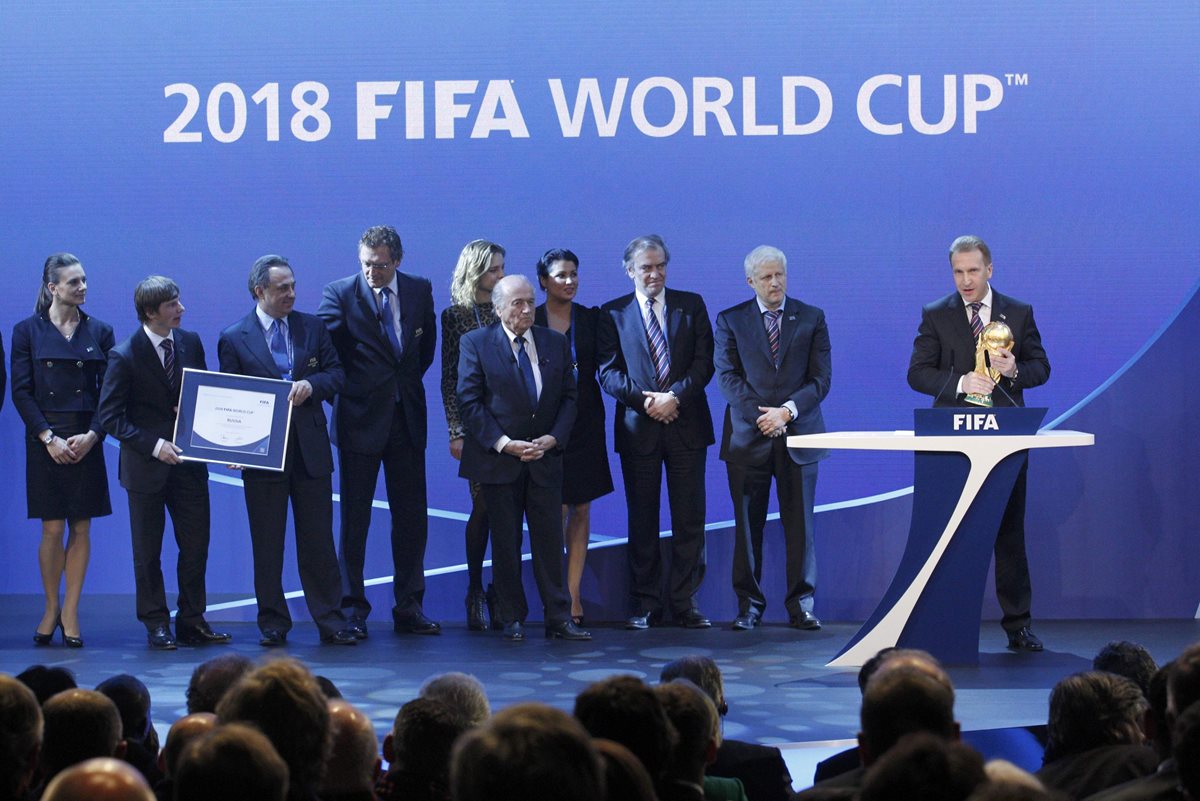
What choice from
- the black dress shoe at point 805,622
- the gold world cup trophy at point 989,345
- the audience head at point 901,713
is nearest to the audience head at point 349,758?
the audience head at point 901,713

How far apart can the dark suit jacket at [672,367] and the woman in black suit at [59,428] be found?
2385 mm

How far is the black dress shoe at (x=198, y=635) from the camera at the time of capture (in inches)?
275

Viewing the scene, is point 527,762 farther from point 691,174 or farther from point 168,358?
point 691,174

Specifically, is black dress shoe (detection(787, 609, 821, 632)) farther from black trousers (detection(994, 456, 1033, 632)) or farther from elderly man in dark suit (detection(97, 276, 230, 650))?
elderly man in dark suit (detection(97, 276, 230, 650))

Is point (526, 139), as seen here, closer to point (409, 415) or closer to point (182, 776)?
point (409, 415)

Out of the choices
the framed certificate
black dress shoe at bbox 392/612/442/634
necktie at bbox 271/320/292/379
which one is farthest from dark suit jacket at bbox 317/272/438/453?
black dress shoe at bbox 392/612/442/634

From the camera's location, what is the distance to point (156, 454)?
6750mm

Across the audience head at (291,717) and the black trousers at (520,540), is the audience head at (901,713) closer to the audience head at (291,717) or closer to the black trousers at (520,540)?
the audience head at (291,717)

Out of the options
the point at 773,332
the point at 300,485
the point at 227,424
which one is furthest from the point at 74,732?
the point at 773,332

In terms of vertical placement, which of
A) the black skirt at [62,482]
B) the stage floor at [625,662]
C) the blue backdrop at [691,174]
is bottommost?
the stage floor at [625,662]

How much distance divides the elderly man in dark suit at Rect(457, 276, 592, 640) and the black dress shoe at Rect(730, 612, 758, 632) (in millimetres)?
771

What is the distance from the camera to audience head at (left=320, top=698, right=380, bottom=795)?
2688 mm

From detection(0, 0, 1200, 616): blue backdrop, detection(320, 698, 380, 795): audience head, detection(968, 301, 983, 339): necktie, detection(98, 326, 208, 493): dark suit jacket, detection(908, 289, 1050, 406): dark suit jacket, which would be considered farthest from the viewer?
detection(0, 0, 1200, 616): blue backdrop

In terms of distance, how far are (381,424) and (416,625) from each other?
3.23 feet
